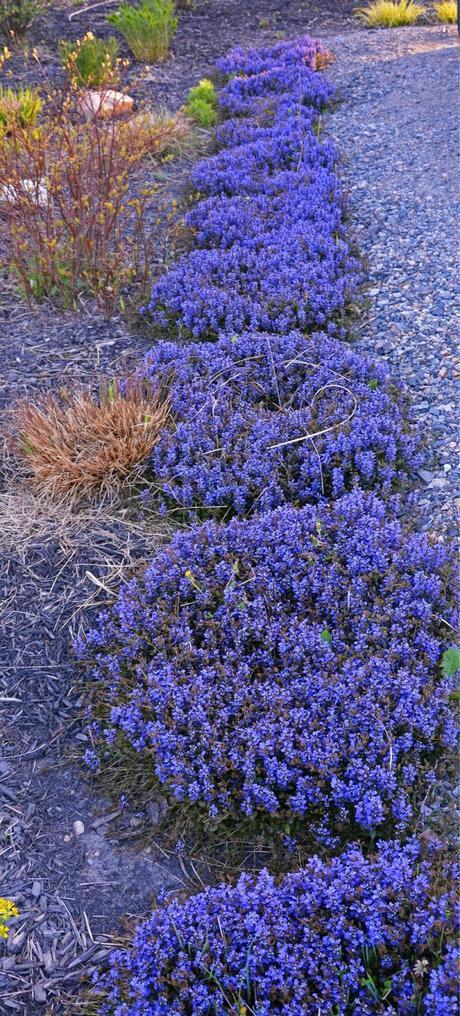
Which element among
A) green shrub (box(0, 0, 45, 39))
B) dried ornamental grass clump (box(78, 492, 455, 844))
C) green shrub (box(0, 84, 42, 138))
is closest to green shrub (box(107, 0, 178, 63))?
green shrub (box(0, 0, 45, 39))

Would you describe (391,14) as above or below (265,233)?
above

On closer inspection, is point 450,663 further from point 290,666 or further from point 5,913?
point 5,913

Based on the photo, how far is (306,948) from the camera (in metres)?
2.07

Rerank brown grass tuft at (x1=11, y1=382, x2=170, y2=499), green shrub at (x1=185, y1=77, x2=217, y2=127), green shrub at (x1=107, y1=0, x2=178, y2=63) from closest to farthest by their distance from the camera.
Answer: brown grass tuft at (x1=11, y1=382, x2=170, y2=499), green shrub at (x1=185, y1=77, x2=217, y2=127), green shrub at (x1=107, y1=0, x2=178, y2=63)

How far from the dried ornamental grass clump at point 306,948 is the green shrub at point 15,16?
30.8 ft

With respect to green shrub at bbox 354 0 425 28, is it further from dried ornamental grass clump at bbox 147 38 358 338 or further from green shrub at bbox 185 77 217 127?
green shrub at bbox 185 77 217 127

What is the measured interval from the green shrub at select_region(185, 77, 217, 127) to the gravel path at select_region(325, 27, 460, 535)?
105 centimetres

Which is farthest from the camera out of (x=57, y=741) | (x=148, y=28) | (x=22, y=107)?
(x=148, y=28)

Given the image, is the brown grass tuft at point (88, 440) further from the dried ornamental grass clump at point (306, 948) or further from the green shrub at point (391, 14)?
the green shrub at point (391, 14)

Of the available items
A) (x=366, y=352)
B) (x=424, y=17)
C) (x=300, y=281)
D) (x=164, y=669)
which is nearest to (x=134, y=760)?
(x=164, y=669)

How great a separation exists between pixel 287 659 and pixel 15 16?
8985 millimetres

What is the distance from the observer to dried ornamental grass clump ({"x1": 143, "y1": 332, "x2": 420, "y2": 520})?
140 inches

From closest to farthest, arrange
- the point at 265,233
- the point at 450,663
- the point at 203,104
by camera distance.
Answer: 1. the point at 450,663
2. the point at 265,233
3. the point at 203,104

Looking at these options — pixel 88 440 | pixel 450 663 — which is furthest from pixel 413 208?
pixel 450 663
